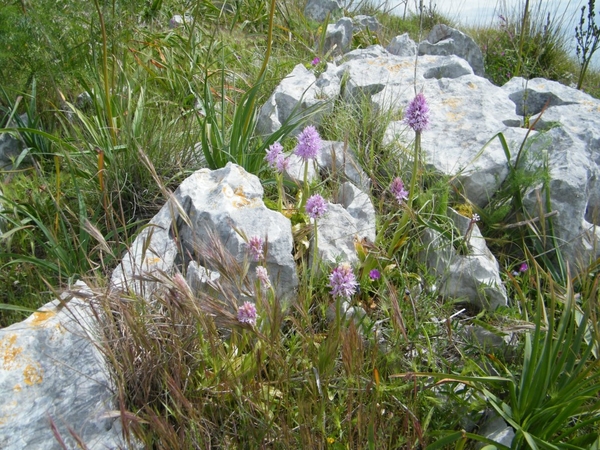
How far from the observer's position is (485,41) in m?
7.88

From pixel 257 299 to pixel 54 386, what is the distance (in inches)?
34.5

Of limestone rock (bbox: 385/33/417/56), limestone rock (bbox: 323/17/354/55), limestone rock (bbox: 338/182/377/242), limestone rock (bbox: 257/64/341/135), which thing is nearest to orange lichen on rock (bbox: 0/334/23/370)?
limestone rock (bbox: 338/182/377/242)

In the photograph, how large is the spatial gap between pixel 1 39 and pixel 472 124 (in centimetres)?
332

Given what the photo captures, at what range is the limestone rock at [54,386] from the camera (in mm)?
1784

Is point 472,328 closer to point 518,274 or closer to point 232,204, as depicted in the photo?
point 518,274

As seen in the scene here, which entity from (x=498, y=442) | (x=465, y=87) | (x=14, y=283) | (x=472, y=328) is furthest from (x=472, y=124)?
(x=14, y=283)

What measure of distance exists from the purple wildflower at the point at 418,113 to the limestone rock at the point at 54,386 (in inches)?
64.1

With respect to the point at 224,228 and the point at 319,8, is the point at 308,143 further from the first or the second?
the point at 319,8

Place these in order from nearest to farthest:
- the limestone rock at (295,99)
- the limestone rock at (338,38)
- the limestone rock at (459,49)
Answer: the limestone rock at (295,99), the limestone rock at (338,38), the limestone rock at (459,49)

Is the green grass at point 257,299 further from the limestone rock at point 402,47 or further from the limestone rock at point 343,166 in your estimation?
the limestone rock at point 402,47

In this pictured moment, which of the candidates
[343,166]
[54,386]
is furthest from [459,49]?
[54,386]

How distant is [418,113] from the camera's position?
233cm

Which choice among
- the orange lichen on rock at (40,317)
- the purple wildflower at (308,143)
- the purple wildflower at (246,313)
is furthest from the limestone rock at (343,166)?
the orange lichen on rock at (40,317)

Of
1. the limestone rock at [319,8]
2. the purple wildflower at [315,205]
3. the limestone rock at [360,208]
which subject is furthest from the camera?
the limestone rock at [319,8]
